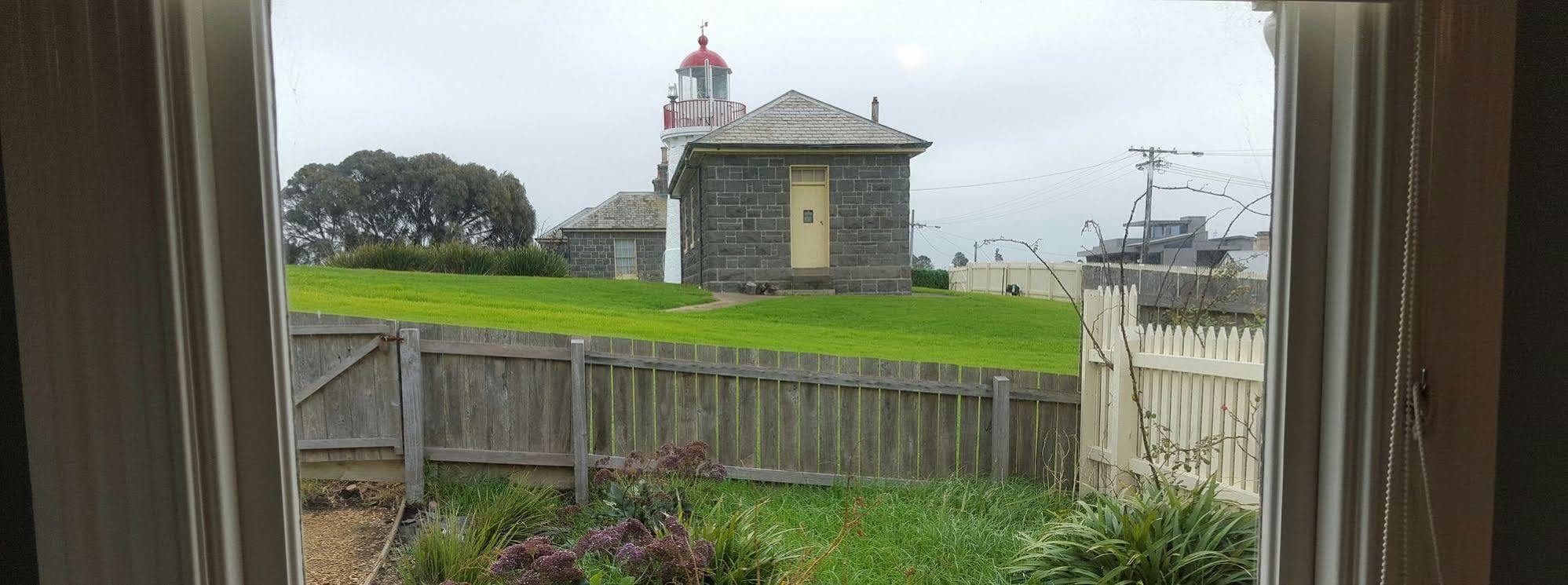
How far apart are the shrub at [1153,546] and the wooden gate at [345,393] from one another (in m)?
1.28

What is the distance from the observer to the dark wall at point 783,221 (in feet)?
5.08

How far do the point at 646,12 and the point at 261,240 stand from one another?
821 millimetres

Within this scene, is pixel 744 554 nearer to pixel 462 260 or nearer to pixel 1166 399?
pixel 462 260

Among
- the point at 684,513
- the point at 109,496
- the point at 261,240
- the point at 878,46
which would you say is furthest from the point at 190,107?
the point at 684,513

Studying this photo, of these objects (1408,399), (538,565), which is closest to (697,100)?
(538,565)

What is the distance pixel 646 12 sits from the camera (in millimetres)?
1136

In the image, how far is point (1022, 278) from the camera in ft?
5.27

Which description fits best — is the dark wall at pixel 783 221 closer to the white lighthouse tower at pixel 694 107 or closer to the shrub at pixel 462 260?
the white lighthouse tower at pixel 694 107

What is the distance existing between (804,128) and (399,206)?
0.81 meters

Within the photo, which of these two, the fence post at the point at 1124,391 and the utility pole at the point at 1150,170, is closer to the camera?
the utility pole at the point at 1150,170

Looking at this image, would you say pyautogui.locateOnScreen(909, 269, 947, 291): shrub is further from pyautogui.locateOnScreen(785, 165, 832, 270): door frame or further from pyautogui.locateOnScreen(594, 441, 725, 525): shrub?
pyautogui.locateOnScreen(594, 441, 725, 525): shrub

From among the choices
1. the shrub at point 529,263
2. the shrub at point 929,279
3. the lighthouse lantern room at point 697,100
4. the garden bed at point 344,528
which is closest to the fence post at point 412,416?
the garden bed at point 344,528

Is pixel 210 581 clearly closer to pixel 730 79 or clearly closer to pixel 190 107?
pixel 190 107

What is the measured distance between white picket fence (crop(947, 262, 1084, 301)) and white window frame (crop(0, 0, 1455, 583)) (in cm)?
99
